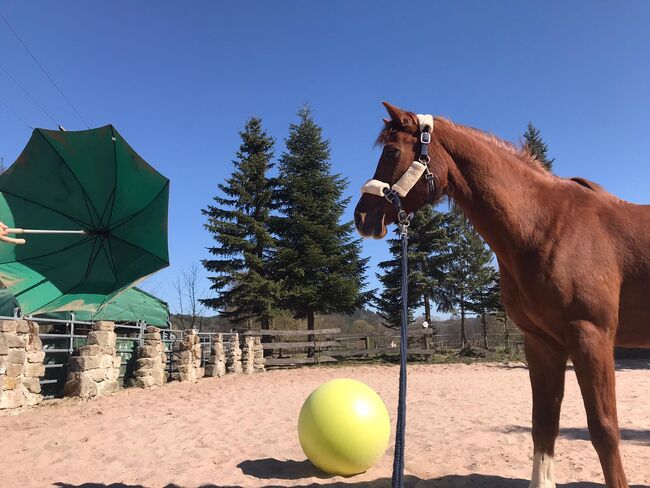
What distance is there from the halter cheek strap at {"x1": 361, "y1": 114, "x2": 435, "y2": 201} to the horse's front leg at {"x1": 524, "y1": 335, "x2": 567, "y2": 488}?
1.33 m

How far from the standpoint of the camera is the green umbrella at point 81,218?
646 cm

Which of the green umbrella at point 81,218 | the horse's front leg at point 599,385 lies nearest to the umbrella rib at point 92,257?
the green umbrella at point 81,218

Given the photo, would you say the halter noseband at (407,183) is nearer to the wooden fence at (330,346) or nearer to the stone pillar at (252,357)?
the stone pillar at (252,357)

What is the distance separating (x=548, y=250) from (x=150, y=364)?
35.3ft

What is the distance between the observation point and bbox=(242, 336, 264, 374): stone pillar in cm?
1692

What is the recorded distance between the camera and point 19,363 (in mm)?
7270

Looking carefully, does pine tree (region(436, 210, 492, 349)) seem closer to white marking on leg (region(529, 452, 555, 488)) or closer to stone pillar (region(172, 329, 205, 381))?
stone pillar (region(172, 329, 205, 381))

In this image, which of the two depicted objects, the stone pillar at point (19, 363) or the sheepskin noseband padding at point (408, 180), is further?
the stone pillar at point (19, 363)

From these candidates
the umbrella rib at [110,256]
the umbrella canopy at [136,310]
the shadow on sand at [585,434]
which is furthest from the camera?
the umbrella canopy at [136,310]

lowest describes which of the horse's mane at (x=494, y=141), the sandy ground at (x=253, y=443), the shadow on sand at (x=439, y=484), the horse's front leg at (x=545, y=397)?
the sandy ground at (x=253, y=443)

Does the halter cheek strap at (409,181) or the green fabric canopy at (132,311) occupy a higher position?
the halter cheek strap at (409,181)

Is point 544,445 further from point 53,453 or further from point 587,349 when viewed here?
point 53,453

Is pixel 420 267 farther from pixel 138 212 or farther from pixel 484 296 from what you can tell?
pixel 138 212

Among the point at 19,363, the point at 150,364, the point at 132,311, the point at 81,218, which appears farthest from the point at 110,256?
the point at 132,311
